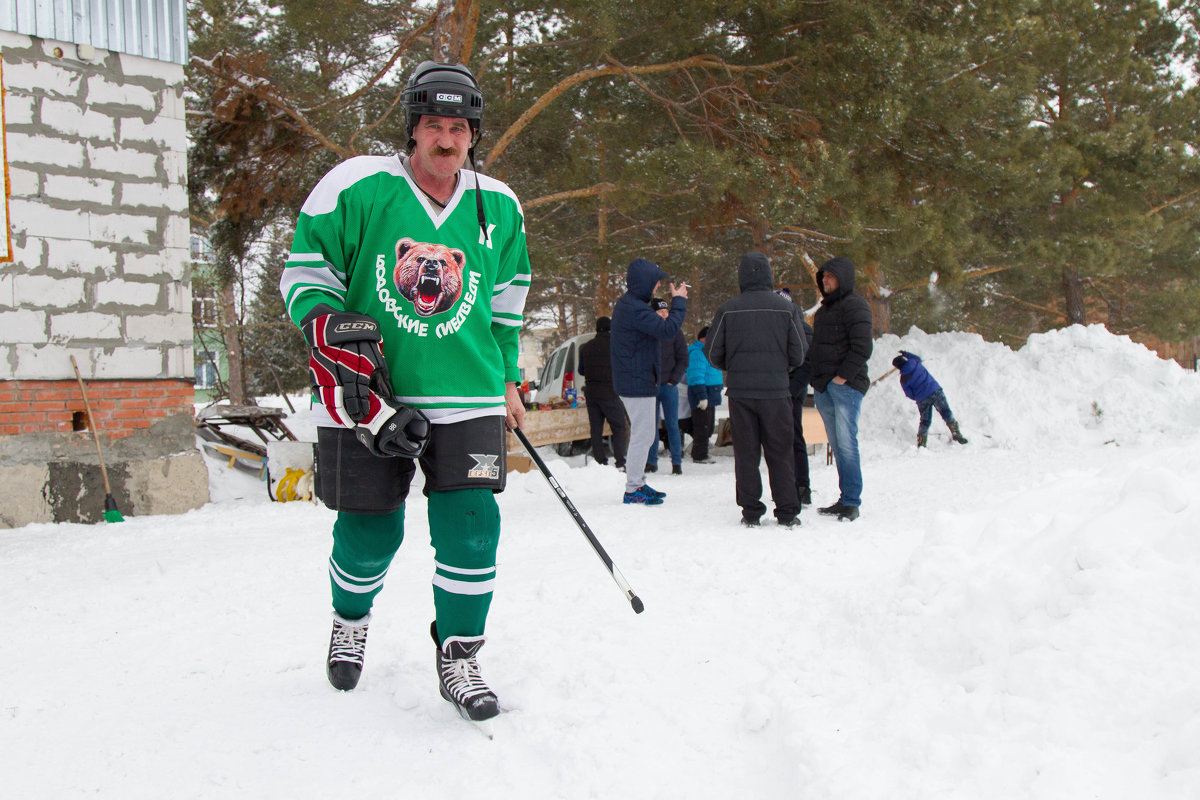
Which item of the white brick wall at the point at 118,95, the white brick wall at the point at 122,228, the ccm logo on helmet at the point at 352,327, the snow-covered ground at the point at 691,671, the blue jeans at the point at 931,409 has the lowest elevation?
the snow-covered ground at the point at 691,671

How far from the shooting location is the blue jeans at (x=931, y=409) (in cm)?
1015

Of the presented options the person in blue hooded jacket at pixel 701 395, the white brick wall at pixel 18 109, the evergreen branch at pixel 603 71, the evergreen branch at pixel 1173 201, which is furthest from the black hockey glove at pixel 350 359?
the evergreen branch at pixel 1173 201

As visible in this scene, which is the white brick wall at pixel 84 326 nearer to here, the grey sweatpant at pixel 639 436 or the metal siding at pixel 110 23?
the metal siding at pixel 110 23

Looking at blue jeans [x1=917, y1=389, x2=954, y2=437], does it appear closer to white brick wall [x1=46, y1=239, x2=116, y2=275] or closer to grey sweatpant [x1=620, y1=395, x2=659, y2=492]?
grey sweatpant [x1=620, y1=395, x2=659, y2=492]

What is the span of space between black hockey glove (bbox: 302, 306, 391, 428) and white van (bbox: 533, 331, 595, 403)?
9.55m

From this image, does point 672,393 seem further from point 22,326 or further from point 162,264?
point 22,326

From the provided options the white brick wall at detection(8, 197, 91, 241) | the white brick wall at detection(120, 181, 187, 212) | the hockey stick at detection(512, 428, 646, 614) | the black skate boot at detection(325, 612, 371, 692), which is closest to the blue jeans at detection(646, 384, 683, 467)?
the white brick wall at detection(120, 181, 187, 212)

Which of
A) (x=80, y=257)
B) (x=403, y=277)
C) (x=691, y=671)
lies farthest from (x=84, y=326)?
(x=691, y=671)

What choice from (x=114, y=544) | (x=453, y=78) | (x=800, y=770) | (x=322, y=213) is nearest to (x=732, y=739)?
(x=800, y=770)

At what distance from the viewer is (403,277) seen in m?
2.56

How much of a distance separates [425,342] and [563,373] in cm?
1040

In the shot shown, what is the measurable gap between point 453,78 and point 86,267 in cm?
556

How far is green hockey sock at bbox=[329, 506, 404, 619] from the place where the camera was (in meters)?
2.66

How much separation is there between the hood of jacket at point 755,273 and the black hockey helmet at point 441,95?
352 cm
